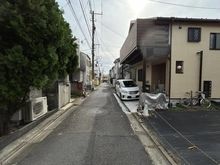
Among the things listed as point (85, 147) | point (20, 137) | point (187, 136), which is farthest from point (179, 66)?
point (20, 137)

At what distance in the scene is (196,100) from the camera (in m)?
8.38

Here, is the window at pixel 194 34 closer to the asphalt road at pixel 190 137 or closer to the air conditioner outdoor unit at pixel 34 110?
the asphalt road at pixel 190 137

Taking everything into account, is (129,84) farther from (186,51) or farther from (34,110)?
(34,110)

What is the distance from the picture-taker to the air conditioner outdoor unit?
194 inches

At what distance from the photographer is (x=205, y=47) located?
8445 millimetres

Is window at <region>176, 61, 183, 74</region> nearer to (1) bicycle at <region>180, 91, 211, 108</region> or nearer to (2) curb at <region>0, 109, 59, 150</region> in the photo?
(1) bicycle at <region>180, 91, 211, 108</region>

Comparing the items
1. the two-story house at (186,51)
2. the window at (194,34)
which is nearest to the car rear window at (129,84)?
the two-story house at (186,51)

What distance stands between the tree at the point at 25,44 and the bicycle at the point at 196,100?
7.38m

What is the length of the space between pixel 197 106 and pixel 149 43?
443 centimetres

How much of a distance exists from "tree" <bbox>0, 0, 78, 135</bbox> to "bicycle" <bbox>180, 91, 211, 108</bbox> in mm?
7377

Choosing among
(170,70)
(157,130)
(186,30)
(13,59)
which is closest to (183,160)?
(157,130)

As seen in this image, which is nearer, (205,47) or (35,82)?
(35,82)

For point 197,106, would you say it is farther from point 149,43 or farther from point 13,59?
point 13,59

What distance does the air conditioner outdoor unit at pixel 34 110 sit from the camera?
4.93m
